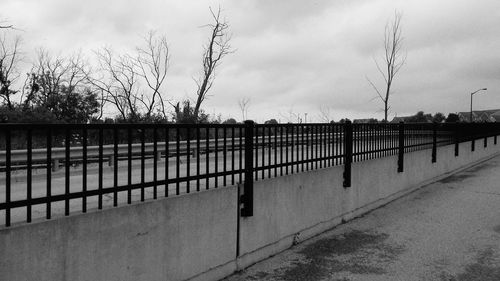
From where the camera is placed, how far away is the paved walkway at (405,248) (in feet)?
17.5

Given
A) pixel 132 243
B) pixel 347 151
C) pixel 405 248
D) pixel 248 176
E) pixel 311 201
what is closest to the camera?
pixel 132 243

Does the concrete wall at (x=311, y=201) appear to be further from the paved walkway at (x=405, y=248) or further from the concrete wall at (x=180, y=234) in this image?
the paved walkway at (x=405, y=248)

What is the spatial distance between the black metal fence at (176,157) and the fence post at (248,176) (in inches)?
0.5

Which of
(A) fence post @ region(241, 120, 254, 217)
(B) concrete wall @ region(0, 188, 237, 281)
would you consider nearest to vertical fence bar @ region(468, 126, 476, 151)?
(A) fence post @ region(241, 120, 254, 217)

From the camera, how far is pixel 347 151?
841cm

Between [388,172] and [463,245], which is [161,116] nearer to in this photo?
[388,172]

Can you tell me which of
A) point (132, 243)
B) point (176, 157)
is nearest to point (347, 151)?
point (176, 157)

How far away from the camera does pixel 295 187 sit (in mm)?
6629

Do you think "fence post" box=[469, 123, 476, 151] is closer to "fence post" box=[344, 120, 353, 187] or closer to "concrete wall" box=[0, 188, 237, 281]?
"fence post" box=[344, 120, 353, 187]

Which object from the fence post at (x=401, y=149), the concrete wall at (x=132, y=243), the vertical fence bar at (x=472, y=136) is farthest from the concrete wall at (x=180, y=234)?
the vertical fence bar at (x=472, y=136)

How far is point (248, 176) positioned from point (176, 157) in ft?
3.98

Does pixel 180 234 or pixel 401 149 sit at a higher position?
pixel 401 149

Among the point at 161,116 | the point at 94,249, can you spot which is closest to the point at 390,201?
the point at 94,249

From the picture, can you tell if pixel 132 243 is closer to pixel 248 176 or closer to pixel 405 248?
pixel 248 176
